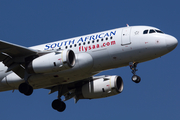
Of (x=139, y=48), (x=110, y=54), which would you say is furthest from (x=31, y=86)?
(x=139, y=48)

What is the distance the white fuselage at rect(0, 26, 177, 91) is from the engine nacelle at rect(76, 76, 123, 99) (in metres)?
3.07

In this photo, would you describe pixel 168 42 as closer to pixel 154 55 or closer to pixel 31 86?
pixel 154 55

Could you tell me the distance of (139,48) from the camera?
127ft

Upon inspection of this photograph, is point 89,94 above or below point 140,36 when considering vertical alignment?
below

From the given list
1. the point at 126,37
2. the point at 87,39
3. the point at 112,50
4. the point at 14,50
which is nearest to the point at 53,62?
the point at 14,50

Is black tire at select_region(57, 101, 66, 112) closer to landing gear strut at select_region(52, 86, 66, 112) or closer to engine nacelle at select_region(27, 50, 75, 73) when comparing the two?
landing gear strut at select_region(52, 86, 66, 112)

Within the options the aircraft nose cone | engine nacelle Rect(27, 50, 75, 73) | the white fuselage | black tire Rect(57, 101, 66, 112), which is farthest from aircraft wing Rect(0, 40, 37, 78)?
the aircraft nose cone

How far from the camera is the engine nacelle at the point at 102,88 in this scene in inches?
1678

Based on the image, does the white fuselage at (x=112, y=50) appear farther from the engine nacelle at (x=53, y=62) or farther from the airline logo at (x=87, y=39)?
the engine nacelle at (x=53, y=62)

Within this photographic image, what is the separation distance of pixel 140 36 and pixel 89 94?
8.00m

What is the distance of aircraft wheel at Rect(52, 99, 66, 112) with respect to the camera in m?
43.6

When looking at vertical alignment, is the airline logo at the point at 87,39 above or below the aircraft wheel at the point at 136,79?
above

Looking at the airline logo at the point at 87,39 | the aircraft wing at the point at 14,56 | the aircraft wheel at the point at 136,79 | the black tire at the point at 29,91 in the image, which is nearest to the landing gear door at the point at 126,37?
the airline logo at the point at 87,39

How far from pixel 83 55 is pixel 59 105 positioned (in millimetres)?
6888
